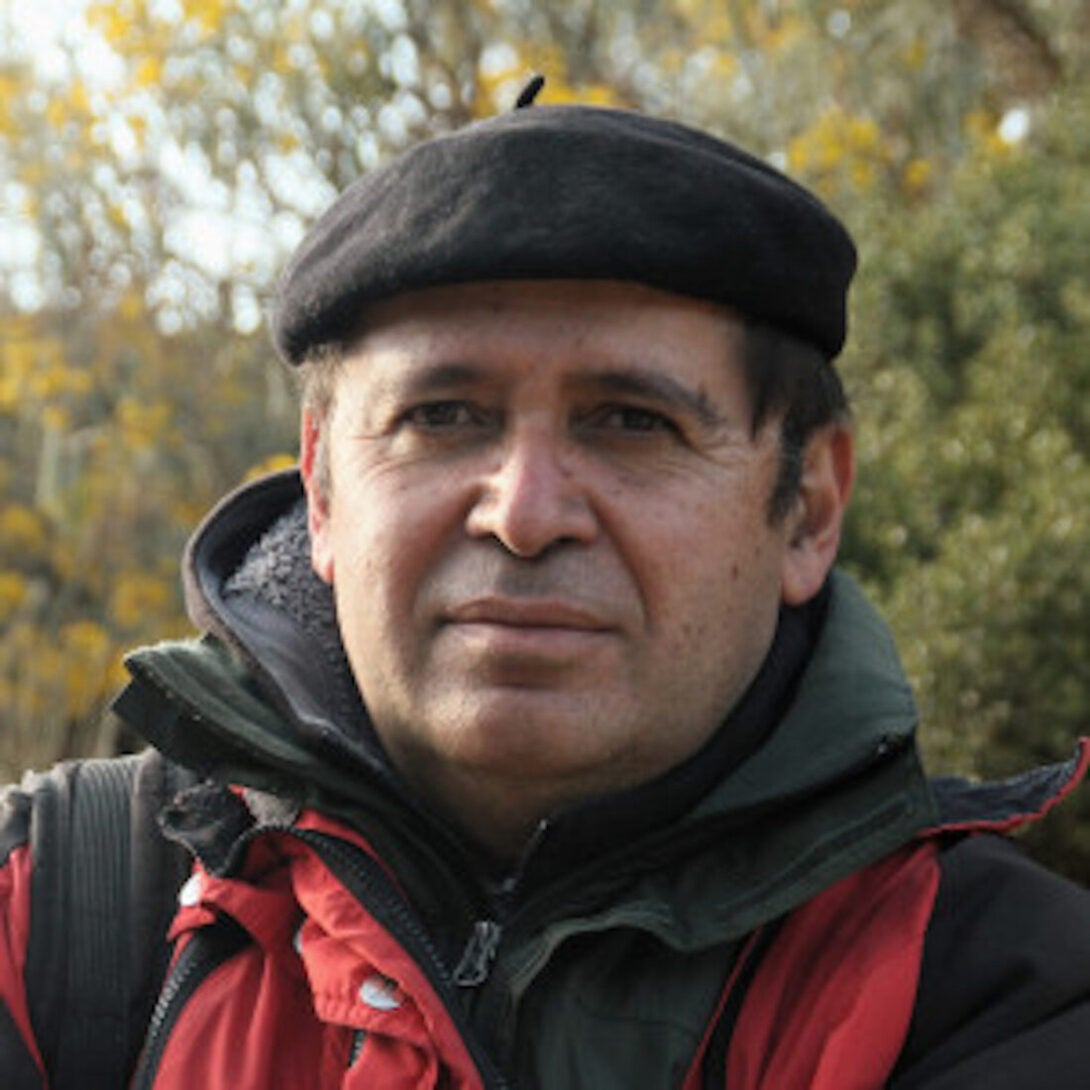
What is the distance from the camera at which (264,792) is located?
2025mm

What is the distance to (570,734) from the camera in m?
1.99

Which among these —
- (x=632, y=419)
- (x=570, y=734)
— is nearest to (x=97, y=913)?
(x=570, y=734)

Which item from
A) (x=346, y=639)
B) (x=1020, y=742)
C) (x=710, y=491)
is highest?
(x=710, y=491)

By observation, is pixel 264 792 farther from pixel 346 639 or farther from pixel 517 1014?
pixel 517 1014

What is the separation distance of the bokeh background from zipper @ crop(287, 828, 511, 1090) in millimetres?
4769

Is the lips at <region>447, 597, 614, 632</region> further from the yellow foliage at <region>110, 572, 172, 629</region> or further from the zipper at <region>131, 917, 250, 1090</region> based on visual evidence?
the yellow foliage at <region>110, 572, 172, 629</region>

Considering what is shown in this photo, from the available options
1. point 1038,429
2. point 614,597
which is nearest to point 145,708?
point 614,597

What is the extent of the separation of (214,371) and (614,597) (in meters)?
8.37

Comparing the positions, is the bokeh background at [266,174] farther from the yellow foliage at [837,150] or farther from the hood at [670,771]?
the hood at [670,771]

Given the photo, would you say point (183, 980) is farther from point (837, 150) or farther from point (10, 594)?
point (10, 594)

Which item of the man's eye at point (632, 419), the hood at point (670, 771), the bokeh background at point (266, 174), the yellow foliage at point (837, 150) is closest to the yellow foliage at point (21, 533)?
the bokeh background at point (266, 174)

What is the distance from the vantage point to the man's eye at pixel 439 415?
2064 mm

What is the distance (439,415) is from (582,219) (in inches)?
11.6

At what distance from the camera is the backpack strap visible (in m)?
1.90
